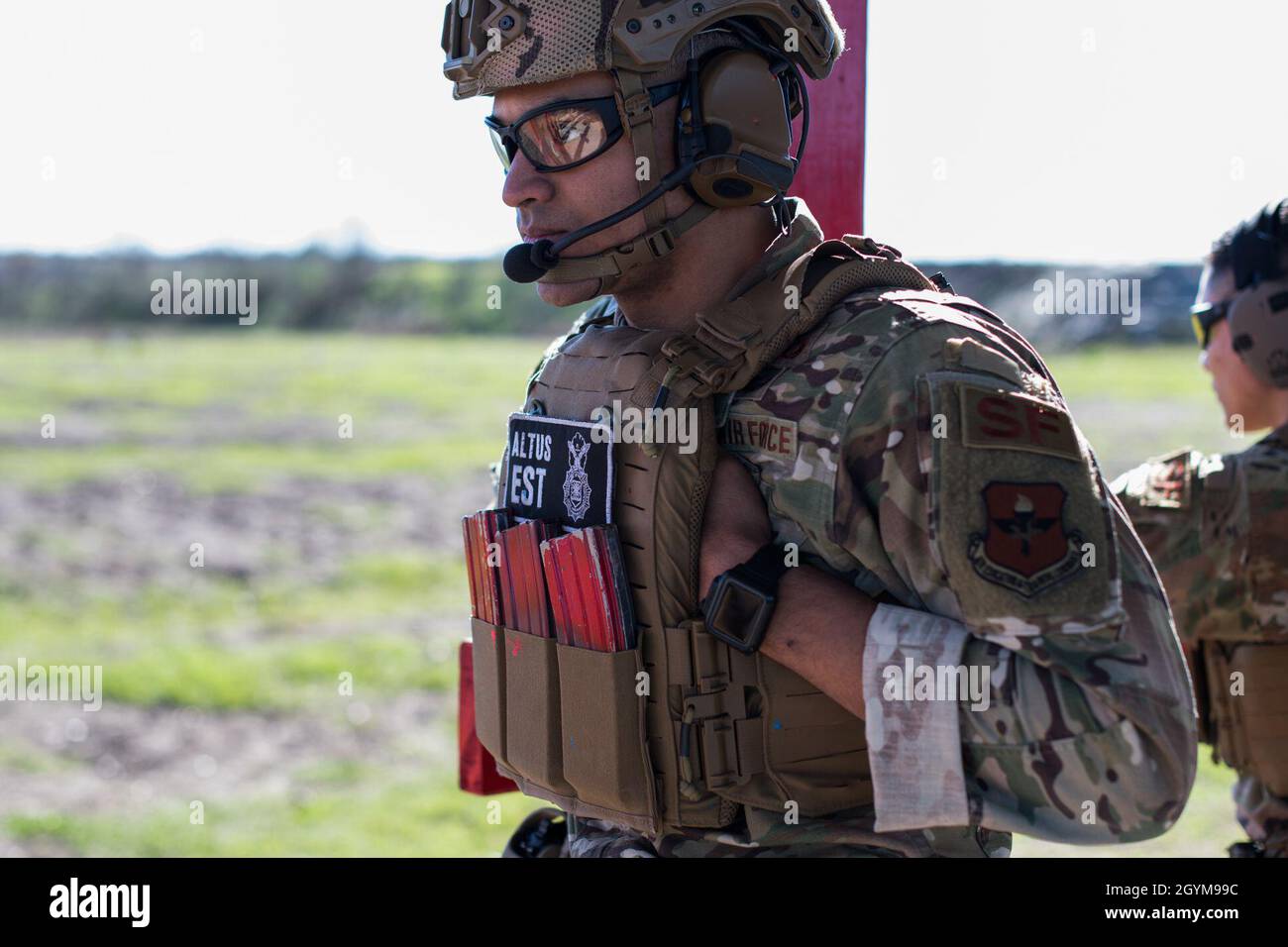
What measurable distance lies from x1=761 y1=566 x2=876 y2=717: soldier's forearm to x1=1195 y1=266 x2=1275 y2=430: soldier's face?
1.87 meters

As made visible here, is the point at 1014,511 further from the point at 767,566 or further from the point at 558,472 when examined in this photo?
the point at 558,472

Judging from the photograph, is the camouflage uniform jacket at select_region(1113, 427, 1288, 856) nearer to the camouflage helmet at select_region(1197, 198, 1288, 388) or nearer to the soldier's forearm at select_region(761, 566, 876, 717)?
the camouflage helmet at select_region(1197, 198, 1288, 388)

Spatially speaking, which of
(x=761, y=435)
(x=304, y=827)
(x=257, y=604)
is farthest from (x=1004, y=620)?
(x=257, y=604)

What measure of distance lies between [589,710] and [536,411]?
0.57 m

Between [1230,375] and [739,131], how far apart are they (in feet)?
6.15

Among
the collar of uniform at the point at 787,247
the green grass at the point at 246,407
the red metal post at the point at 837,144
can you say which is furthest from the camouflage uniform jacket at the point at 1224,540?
the green grass at the point at 246,407

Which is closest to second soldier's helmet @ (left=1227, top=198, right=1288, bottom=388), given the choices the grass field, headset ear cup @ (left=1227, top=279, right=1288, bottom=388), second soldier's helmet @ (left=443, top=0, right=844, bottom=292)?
headset ear cup @ (left=1227, top=279, right=1288, bottom=388)

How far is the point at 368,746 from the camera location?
801cm

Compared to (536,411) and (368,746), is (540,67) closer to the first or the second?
(536,411)

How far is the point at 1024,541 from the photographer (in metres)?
1.86

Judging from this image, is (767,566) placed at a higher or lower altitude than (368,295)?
lower

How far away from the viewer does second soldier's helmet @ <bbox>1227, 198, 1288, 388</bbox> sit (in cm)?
340

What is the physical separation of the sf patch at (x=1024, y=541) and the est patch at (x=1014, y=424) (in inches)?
2.3
